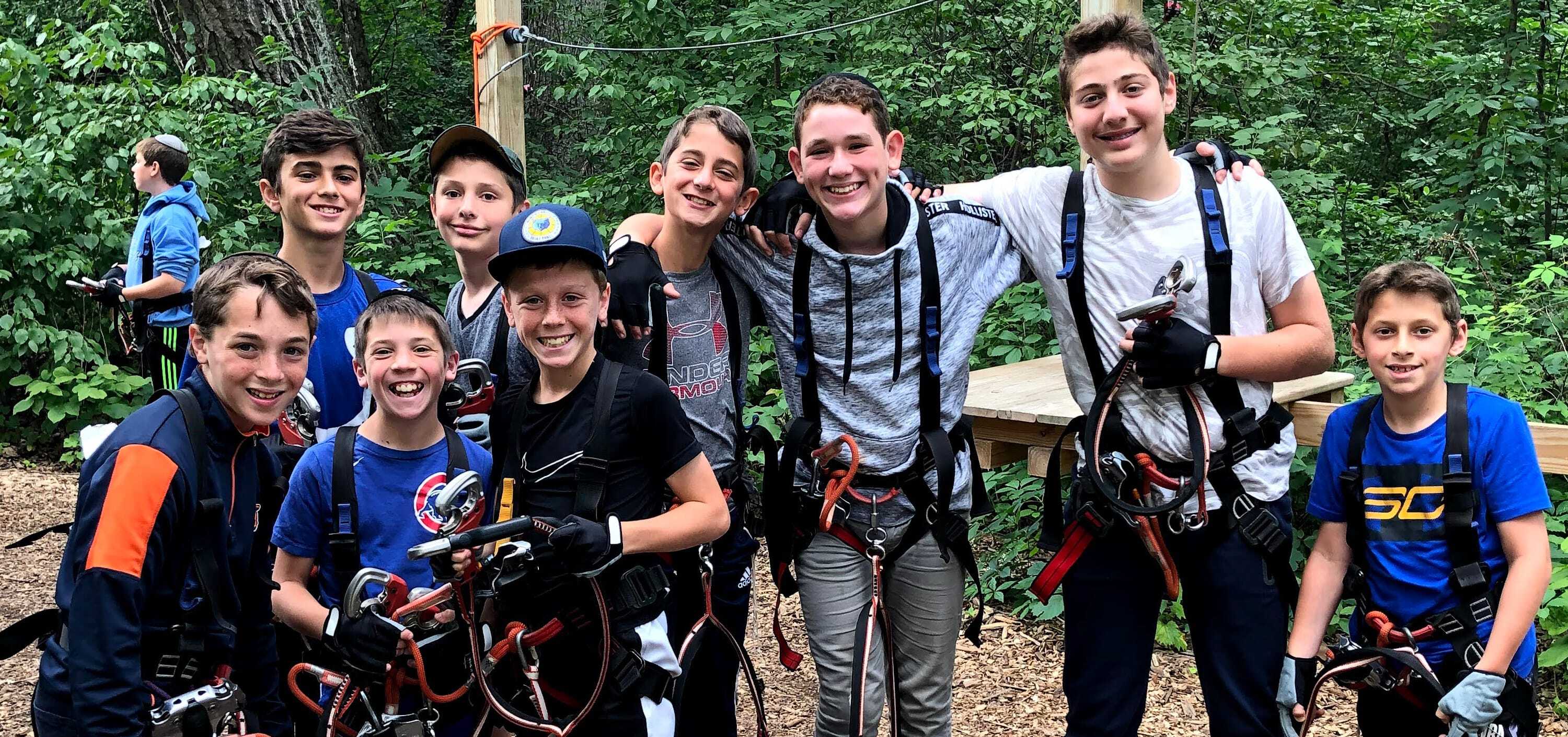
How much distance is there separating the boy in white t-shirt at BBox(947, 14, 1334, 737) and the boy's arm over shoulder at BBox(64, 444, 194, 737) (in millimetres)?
2051

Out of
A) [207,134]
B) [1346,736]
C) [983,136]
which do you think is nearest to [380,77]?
[207,134]

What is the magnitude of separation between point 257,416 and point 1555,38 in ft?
24.2

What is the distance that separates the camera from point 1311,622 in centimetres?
296

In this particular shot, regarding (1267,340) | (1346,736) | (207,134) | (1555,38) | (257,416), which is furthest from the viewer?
(207,134)

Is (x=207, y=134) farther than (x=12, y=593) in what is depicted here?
Yes

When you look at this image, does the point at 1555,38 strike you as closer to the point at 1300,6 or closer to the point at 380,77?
the point at 1300,6

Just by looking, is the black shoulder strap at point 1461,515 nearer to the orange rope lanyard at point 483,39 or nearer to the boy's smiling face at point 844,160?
the boy's smiling face at point 844,160

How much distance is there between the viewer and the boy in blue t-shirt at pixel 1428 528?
2789mm

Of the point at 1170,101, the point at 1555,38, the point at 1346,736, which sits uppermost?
the point at 1555,38

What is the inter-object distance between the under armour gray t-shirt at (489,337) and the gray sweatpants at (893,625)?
2.96 ft

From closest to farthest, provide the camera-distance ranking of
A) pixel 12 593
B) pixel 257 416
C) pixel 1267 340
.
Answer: pixel 257 416, pixel 1267 340, pixel 12 593

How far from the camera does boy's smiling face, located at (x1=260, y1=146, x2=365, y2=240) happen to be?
11.4 ft

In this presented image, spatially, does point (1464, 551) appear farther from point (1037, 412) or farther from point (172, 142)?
point (172, 142)

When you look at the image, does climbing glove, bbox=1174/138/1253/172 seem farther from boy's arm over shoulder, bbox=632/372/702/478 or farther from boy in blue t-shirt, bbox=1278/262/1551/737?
boy's arm over shoulder, bbox=632/372/702/478
